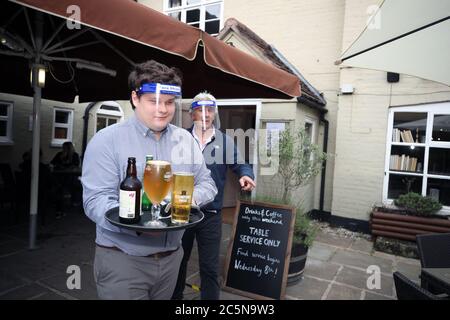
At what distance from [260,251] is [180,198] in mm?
2235

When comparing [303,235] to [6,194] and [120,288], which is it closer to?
[120,288]

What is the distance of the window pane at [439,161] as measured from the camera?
20.0ft

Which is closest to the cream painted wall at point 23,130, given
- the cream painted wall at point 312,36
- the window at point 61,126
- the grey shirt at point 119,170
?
the window at point 61,126

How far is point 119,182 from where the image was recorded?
1.66 m

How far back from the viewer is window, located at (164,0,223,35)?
923cm

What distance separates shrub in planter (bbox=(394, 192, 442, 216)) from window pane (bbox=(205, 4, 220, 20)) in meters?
6.75

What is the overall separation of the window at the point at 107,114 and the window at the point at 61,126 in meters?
0.94

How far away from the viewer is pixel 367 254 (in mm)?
5414

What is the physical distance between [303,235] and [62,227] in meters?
4.12

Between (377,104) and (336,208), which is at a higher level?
(377,104)

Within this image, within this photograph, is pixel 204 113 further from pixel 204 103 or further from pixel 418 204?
pixel 418 204

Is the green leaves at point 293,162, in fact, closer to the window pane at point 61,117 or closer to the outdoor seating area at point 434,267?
the outdoor seating area at point 434,267

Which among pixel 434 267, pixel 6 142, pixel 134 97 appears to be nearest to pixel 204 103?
pixel 134 97
